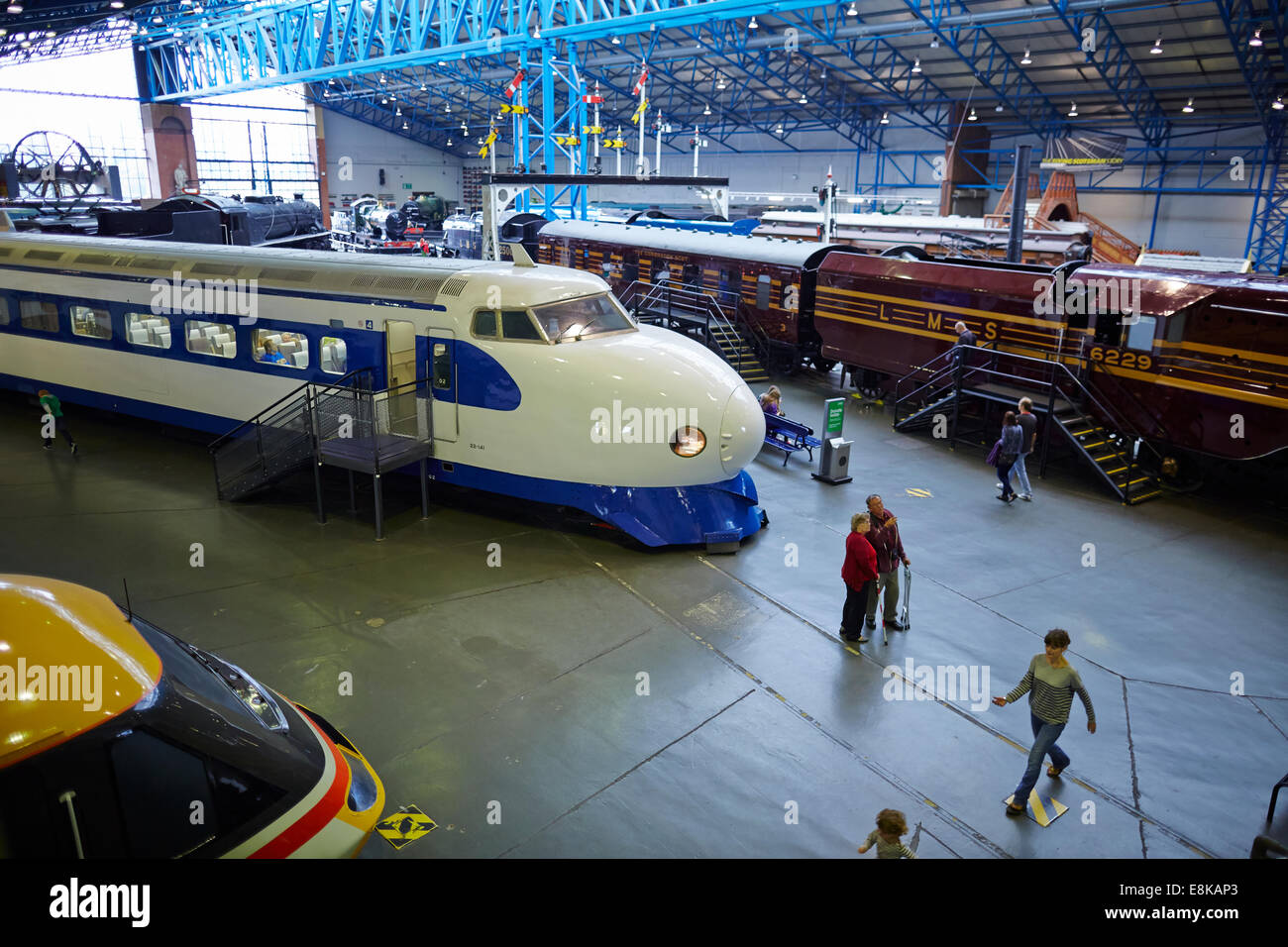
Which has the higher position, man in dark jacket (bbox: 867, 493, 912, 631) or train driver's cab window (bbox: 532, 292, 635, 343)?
train driver's cab window (bbox: 532, 292, 635, 343)

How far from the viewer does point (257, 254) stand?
14836 mm

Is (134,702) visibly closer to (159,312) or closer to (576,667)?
(576,667)

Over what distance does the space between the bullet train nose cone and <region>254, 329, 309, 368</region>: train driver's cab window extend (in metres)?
6.98

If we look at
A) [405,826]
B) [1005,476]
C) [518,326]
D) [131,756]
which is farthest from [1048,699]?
[1005,476]

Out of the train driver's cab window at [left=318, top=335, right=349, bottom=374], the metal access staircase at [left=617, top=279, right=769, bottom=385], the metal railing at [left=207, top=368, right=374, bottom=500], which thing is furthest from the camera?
the metal access staircase at [left=617, top=279, right=769, bottom=385]

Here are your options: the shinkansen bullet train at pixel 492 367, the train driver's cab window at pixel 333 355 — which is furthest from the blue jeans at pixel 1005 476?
the train driver's cab window at pixel 333 355

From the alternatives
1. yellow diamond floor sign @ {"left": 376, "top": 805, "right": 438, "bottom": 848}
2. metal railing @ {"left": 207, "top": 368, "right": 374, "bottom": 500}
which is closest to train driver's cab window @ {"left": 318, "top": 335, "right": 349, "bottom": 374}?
metal railing @ {"left": 207, "top": 368, "right": 374, "bottom": 500}

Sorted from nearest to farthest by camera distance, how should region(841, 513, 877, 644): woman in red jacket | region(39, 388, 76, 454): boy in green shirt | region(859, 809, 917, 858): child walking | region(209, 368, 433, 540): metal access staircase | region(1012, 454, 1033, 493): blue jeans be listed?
1. region(859, 809, 917, 858): child walking
2. region(841, 513, 877, 644): woman in red jacket
3. region(209, 368, 433, 540): metal access staircase
4. region(1012, 454, 1033, 493): blue jeans
5. region(39, 388, 76, 454): boy in green shirt

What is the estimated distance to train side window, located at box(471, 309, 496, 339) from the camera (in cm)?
1162

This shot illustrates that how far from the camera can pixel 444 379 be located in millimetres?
12094

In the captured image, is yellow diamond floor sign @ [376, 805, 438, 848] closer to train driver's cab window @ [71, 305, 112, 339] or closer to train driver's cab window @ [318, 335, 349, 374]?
train driver's cab window @ [318, 335, 349, 374]

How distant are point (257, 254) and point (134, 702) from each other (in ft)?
39.6

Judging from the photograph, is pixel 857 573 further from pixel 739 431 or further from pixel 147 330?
pixel 147 330
